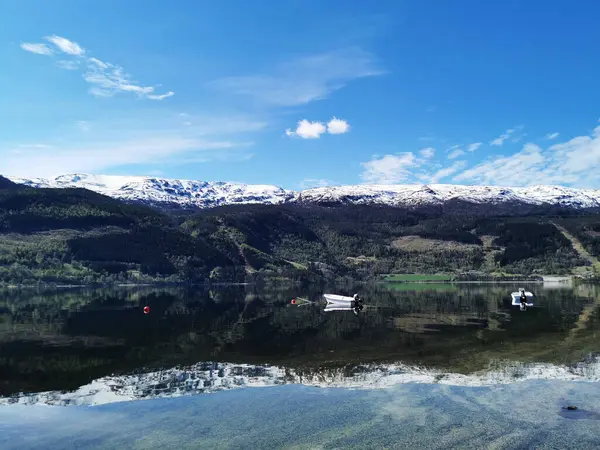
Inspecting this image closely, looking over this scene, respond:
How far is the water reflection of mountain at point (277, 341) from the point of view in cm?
4553

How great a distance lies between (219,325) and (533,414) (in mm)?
57339

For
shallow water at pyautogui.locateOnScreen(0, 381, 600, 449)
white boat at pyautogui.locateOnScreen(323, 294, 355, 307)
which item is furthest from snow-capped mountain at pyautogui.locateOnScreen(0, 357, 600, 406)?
white boat at pyautogui.locateOnScreen(323, 294, 355, 307)

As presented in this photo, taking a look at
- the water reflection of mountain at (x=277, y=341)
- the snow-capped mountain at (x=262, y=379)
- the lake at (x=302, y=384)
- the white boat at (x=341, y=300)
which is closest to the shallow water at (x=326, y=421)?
the lake at (x=302, y=384)

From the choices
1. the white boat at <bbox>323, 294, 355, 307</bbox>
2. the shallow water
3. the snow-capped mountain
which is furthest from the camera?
the white boat at <bbox>323, 294, 355, 307</bbox>

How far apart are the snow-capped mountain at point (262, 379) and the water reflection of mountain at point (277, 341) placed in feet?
6.71

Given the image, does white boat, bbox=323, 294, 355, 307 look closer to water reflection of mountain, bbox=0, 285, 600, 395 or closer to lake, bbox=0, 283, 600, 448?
water reflection of mountain, bbox=0, 285, 600, 395

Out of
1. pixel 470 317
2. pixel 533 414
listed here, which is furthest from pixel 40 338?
pixel 470 317

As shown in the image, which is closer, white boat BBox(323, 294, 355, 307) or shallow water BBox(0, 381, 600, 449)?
shallow water BBox(0, 381, 600, 449)

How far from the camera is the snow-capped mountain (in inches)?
1358

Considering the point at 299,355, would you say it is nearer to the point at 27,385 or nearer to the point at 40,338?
the point at 27,385

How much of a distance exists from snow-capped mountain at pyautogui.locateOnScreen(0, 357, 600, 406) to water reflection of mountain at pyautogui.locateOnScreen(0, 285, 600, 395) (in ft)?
6.71

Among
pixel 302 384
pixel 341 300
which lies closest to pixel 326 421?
pixel 302 384

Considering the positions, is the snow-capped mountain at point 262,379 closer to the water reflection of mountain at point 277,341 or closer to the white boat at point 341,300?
the water reflection of mountain at point 277,341

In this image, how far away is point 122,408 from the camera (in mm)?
31344
